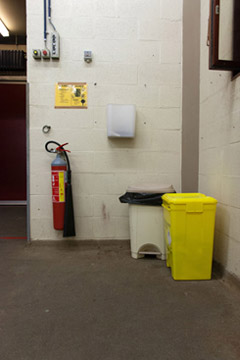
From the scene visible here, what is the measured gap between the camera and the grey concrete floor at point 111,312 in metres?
1.18

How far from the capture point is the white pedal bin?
2.21 metres

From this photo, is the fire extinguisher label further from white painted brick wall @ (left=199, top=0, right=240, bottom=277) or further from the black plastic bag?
white painted brick wall @ (left=199, top=0, right=240, bottom=277)

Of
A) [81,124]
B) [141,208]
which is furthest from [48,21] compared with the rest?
[141,208]

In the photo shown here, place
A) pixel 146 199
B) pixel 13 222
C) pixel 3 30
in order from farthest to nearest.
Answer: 1. pixel 3 30
2. pixel 13 222
3. pixel 146 199

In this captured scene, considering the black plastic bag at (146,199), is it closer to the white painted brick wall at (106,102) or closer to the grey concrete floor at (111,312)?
the white painted brick wall at (106,102)

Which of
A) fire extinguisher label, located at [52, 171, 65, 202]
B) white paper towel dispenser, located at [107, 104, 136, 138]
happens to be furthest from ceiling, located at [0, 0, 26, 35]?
fire extinguisher label, located at [52, 171, 65, 202]

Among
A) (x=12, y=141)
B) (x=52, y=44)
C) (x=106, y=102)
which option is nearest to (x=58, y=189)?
(x=106, y=102)

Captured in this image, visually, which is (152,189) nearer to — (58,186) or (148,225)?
(148,225)

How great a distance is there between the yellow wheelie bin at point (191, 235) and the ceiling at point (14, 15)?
14.3 feet

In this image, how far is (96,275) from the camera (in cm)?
198

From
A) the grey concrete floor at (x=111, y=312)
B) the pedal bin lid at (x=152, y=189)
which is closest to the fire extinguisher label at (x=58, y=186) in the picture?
the grey concrete floor at (x=111, y=312)

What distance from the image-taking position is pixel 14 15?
4.40 meters

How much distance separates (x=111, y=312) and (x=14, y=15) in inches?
204

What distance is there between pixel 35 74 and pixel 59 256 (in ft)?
6.27
